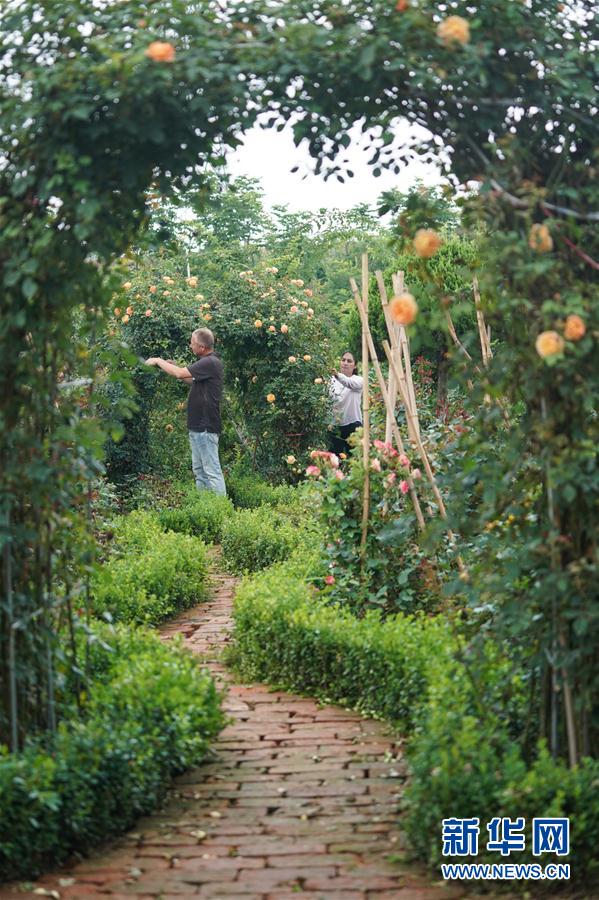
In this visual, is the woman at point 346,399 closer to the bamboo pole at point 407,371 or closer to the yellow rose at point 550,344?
the bamboo pole at point 407,371

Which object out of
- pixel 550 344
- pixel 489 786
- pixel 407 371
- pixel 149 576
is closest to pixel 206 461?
pixel 149 576

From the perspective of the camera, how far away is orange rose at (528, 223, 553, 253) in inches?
141

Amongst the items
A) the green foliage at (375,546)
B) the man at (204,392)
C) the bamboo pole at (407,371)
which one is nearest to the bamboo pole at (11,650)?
the green foliage at (375,546)

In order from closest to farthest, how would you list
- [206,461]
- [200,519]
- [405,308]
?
1. [405,308]
2. [200,519]
3. [206,461]

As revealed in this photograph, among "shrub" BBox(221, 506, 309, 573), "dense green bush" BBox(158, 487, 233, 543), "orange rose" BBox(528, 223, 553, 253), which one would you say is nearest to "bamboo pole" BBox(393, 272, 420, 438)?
"shrub" BBox(221, 506, 309, 573)

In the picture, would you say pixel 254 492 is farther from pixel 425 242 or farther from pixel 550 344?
pixel 550 344

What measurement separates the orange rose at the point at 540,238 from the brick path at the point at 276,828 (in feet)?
6.56

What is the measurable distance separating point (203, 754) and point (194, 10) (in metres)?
2.84

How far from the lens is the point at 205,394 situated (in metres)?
11.2

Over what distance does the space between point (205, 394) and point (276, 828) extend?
7425mm

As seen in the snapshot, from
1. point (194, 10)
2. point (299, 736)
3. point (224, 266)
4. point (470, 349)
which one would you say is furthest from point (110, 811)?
point (224, 266)

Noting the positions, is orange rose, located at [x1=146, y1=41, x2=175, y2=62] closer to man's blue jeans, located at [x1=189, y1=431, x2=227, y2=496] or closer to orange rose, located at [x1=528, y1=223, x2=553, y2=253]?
orange rose, located at [x1=528, y1=223, x2=553, y2=253]

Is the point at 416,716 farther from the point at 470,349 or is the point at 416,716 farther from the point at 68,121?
the point at 68,121

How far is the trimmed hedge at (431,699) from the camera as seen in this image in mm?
3547
